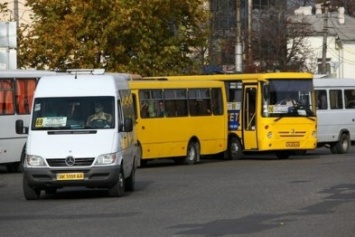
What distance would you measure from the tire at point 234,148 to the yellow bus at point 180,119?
70 centimetres

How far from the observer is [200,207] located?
1995cm

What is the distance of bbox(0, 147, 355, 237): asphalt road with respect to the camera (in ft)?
53.4

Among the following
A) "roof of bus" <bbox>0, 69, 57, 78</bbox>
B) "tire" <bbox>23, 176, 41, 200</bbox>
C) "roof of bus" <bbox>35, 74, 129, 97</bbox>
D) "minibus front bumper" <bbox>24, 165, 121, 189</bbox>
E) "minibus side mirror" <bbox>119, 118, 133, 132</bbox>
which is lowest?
"tire" <bbox>23, 176, 41, 200</bbox>

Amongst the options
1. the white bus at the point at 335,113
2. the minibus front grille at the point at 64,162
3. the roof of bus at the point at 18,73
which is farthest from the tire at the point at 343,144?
the minibus front grille at the point at 64,162

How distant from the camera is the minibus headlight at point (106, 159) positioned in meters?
21.8

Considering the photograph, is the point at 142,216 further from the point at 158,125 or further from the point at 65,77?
the point at 158,125

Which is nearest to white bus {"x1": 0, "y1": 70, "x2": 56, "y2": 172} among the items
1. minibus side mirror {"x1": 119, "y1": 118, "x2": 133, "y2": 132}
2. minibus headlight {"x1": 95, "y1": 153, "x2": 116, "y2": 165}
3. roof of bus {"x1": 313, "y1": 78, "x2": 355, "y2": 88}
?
minibus side mirror {"x1": 119, "y1": 118, "x2": 133, "y2": 132}

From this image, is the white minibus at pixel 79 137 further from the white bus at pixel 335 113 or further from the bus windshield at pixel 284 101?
the white bus at pixel 335 113

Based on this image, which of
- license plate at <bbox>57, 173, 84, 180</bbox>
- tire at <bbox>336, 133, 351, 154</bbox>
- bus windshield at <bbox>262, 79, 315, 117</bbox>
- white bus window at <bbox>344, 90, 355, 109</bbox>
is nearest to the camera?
license plate at <bbox>57, 173, 84, 180</bbox>

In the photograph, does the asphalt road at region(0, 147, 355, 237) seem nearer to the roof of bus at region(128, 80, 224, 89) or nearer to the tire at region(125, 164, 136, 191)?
the tire at region(125, 164, 136, 191)

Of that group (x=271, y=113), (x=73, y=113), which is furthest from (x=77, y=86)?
(x=271, y=113)

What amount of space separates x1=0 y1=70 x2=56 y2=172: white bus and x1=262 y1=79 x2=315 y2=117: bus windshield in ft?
25.9

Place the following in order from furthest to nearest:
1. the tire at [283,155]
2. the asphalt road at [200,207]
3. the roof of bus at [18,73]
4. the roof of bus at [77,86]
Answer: the tire at [283,155]
the roof of bus at [18,73]
the roof of bus at [77,86]
the asphalt road at [200,207]

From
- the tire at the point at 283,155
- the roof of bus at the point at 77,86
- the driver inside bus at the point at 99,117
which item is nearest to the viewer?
the driver inside bus at the point at 99,117
